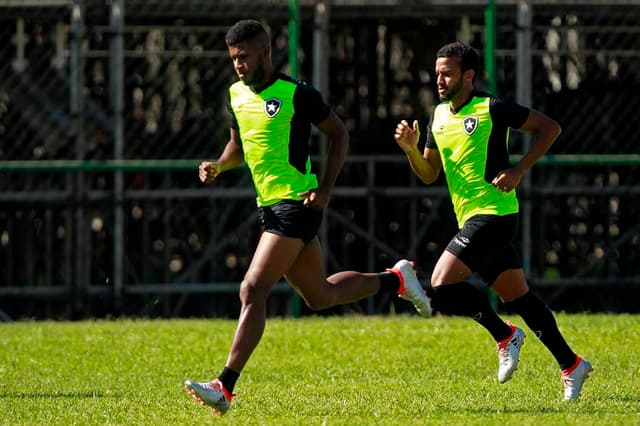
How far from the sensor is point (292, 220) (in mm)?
9094

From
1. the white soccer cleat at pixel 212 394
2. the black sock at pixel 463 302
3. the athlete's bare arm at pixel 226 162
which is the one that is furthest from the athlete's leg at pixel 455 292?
the white soccer cleat at pixel 212 394

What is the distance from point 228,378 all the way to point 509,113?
89.4 inches

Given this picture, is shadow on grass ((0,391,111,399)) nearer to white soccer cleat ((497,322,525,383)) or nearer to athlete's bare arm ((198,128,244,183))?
athlete's bare arm ((198,128,244,183))

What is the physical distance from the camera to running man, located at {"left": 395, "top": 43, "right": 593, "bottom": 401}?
31.3 ft

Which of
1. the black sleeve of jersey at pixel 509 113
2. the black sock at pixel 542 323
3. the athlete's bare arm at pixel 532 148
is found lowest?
the black sock at pixel 542 323

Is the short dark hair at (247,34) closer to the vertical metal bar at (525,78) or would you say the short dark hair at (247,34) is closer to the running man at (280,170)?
the running man at (280,170)

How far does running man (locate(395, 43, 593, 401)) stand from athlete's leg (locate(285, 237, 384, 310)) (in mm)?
444

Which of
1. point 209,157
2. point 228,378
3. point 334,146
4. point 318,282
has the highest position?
point 334,146

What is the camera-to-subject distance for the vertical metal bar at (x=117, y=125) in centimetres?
1548

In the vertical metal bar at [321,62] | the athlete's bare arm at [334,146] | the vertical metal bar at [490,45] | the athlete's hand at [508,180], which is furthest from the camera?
the vertical metal bar at [321,62]

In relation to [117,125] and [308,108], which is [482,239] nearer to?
[308,108]

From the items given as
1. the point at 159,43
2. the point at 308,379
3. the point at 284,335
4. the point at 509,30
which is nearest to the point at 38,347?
the point at 284,335

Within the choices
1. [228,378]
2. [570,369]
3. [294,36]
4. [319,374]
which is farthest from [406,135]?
[294,36]

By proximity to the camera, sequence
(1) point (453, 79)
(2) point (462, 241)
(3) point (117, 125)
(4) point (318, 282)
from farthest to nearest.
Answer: (3) point (117, 125) → (1) point (453, 79) → (2) point (462, 241) → (4) point (318, 282)
